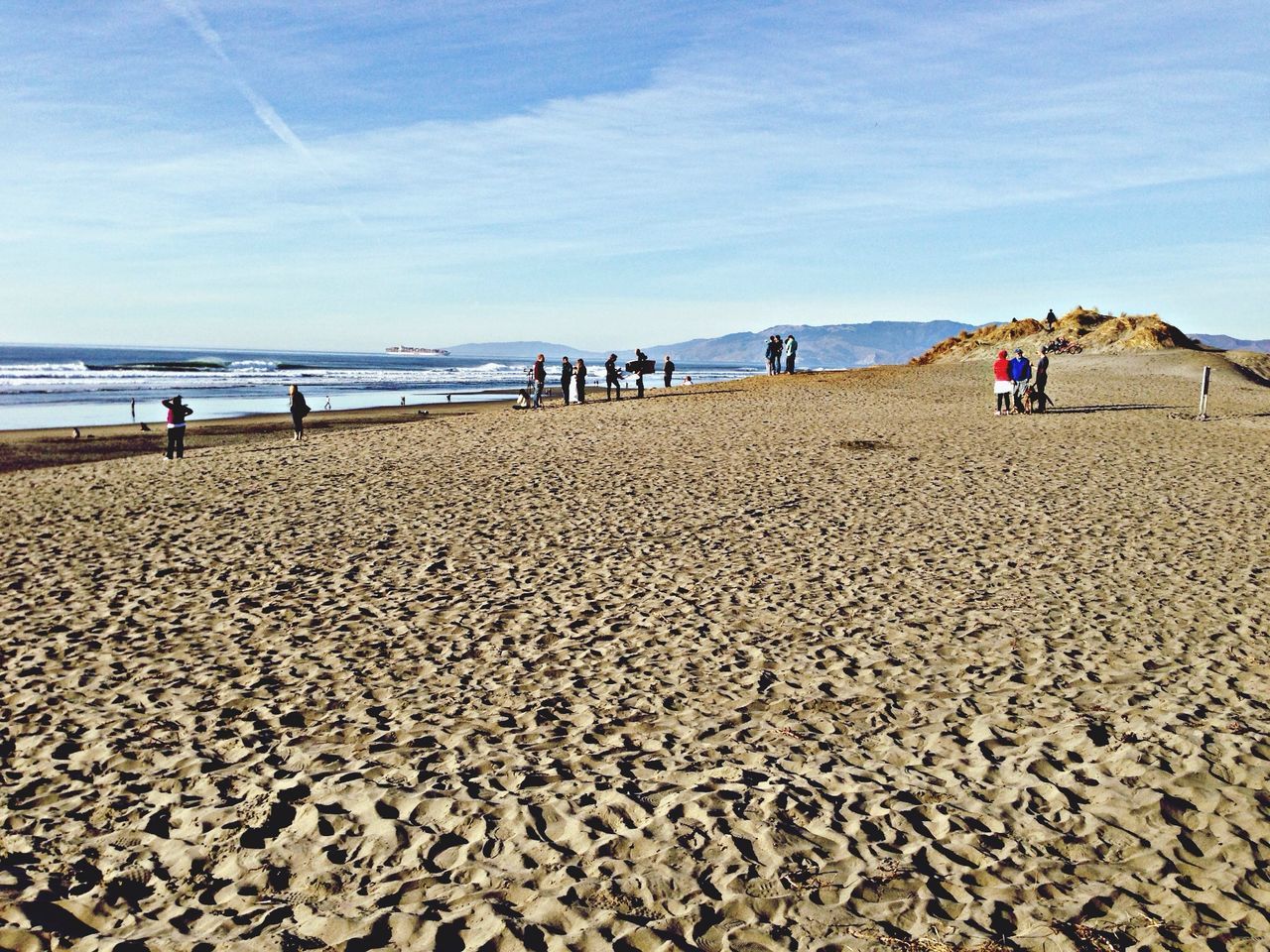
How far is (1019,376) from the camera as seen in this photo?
27.5m

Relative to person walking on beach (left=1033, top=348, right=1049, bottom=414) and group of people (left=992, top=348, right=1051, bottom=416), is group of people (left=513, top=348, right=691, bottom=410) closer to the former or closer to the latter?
group of people (left=992, top=348, right=1051, bottom=416)

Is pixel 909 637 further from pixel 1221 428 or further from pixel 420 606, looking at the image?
pixel 1221 428

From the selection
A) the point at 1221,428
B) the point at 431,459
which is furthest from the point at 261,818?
the point at 1221,428

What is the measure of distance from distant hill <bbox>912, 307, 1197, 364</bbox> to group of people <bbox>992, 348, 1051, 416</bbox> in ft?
68.3

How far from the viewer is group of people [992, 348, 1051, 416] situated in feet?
88.5

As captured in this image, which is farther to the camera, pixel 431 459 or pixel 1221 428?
pixel 1221 428

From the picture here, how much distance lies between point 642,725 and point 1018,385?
24.4 metres

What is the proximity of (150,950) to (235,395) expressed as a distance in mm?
52683

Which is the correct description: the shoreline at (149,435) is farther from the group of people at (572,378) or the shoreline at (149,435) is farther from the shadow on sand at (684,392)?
the group of people at (572,378)

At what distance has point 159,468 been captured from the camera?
20281mm

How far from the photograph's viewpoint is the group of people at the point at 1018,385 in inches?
1062

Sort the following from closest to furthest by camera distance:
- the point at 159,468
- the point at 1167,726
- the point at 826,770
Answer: the point at 826,770
the point at 1167,726
the point at 159,468

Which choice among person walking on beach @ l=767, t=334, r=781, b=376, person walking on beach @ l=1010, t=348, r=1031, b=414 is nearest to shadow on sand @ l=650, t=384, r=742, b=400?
person walking on beach @ l=767, t=334, r=781, b=376

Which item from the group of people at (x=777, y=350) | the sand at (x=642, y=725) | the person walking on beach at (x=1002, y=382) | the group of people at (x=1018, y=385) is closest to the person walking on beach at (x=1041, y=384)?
the group of people at (x=1018, y=385)
